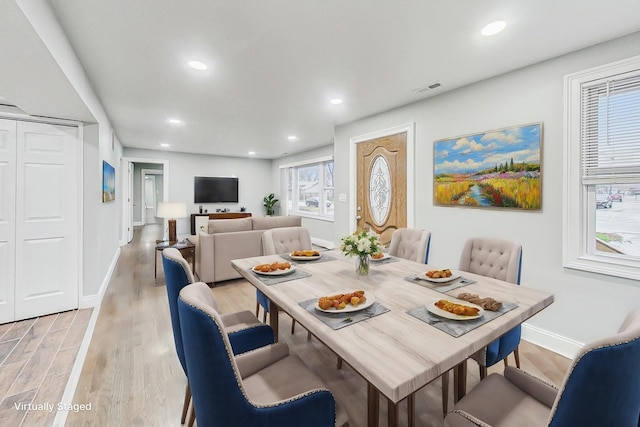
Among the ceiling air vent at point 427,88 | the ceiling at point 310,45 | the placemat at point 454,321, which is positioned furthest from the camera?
the ceiling air vent at point 427,88

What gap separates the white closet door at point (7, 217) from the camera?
2709 millimetres

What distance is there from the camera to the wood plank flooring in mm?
1697

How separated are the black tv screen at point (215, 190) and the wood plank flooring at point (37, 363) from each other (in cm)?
512

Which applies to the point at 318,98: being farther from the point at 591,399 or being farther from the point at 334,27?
the point at 591,399

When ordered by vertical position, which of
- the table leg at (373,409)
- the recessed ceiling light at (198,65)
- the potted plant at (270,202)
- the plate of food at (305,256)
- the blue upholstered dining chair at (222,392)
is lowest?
the table leg at (373,409)

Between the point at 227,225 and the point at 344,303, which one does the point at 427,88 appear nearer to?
the point at 344,303

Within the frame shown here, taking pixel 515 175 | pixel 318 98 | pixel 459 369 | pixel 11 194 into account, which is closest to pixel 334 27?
pixel 318 98

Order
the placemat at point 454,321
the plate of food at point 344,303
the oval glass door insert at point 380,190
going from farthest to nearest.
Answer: the oval glass door insert at point 380,190 < the plate of food at point 344,303 < the placemat at point 454,321

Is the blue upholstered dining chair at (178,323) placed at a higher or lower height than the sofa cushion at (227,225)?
lower

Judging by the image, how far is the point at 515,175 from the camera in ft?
8.48

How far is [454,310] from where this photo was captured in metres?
1.18

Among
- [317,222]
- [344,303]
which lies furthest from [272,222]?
[344,303]

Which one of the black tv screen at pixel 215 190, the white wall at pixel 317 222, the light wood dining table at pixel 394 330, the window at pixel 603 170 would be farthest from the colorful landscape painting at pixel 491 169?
the black tv screen at pixel 215 190

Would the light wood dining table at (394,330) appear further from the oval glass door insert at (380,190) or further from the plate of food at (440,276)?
the oval glass door insert at (380,190)
